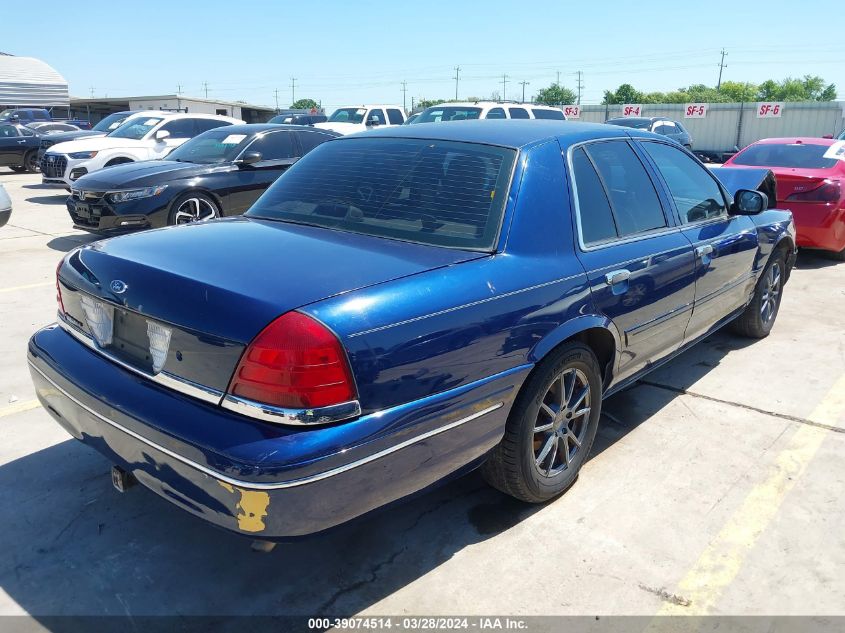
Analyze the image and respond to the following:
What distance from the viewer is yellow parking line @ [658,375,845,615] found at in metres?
2.66

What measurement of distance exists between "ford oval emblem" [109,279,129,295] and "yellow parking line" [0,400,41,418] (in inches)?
78.9

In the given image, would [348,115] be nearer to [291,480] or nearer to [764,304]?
[764,304]

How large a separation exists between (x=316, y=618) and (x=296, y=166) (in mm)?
2291

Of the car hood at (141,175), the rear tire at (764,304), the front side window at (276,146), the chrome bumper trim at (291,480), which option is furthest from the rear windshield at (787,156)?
the chrome bumper trim at (291,480)

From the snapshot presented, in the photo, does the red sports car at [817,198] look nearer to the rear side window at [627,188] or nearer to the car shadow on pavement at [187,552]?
the rear side window at [627,188]

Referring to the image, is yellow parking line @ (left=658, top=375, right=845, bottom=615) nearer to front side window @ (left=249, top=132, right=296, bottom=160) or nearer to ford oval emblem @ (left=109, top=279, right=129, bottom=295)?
ford oval emblem @ (left=109, top=279, right=129, bottom=295)

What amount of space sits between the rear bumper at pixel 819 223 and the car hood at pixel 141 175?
6.94 metres

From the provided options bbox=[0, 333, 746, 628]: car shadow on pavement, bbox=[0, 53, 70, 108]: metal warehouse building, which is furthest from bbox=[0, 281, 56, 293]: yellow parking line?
bbox=[0, 53, 70, 108]: metal warehouse building

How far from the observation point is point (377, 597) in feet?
8.54

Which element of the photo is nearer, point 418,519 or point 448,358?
point 448,358

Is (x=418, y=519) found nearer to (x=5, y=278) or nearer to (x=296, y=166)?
(x=296, y=166)

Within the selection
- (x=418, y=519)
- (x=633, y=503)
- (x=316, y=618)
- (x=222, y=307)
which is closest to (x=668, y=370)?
(x=633, y=503)

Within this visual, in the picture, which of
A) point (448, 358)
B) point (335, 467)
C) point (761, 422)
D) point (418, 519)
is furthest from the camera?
point (761, 422)

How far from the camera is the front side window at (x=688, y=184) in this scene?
4.07m
